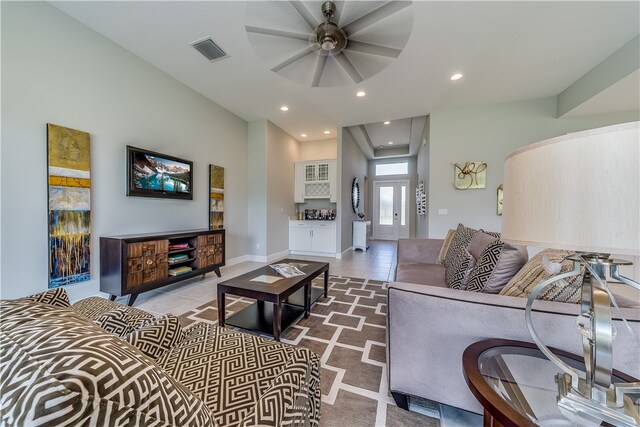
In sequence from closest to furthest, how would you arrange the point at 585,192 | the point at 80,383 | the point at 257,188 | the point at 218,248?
1. the point at 80,383
2. the point at 585,192
3. the point at 218,248
4. the point at 257,188

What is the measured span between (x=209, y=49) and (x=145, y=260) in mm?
2479

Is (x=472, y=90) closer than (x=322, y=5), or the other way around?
(x=322, y=5)

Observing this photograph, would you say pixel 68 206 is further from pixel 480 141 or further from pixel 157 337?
pixel 480 141

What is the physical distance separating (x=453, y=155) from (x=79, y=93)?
5.17m

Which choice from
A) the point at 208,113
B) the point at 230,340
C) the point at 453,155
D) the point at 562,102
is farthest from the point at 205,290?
the point at 562,102

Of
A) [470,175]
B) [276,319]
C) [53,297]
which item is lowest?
[276,319]

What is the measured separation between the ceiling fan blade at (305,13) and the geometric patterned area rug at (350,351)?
238cm

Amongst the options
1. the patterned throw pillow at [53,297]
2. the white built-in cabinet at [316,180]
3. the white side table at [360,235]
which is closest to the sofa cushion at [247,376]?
the patterned throw pillow at [53,297]

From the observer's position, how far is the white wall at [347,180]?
514 centimetres

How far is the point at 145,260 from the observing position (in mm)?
2562

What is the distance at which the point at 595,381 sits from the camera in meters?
0.64

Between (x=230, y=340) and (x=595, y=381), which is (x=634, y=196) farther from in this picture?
(x=230, y=340)

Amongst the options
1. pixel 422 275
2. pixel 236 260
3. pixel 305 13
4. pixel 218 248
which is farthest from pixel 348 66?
pixel 236 260

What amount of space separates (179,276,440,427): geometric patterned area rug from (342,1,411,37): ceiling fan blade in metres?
2.33
